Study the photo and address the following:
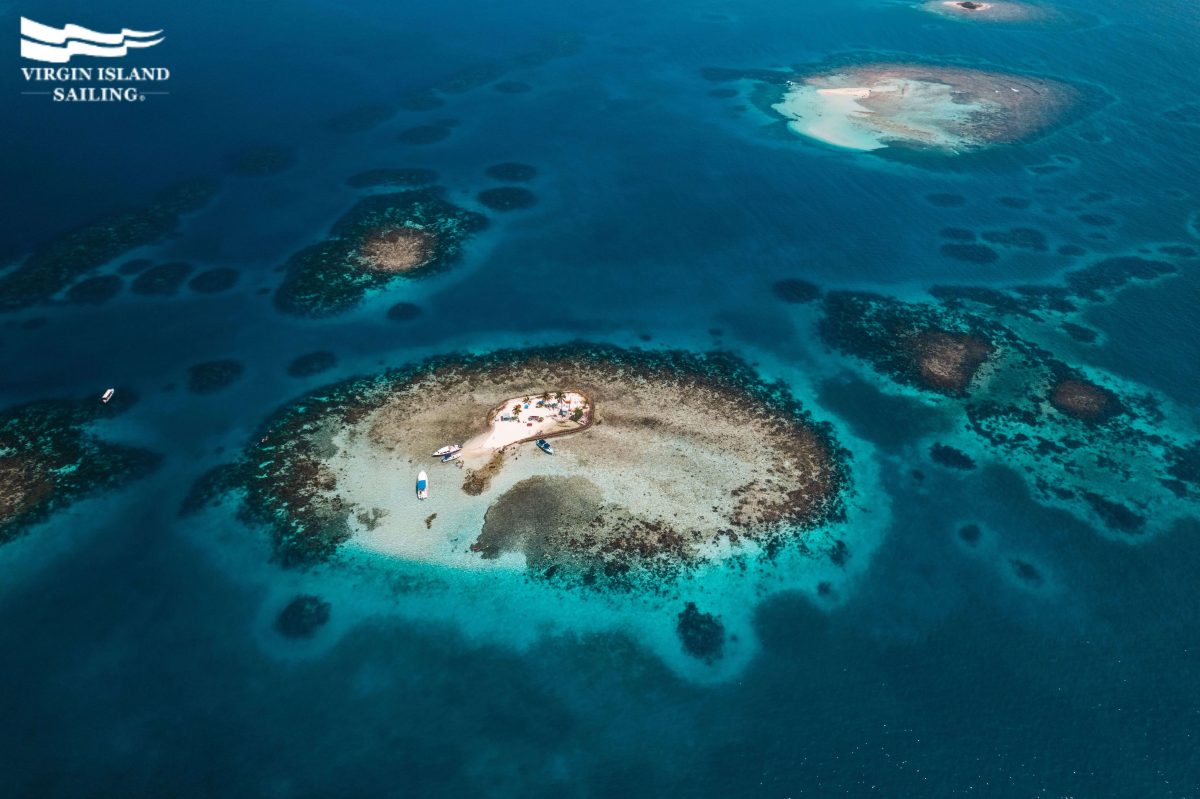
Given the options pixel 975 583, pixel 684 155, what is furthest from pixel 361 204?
pixel 975 583

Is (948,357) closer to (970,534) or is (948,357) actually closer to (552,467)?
(970,534)

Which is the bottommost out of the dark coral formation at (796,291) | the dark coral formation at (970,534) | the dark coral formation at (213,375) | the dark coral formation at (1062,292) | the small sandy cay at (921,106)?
the dark coral formation at (213,375)

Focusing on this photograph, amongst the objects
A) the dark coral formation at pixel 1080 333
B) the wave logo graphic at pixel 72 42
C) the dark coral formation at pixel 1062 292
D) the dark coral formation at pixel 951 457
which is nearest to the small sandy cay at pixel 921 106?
the dark coral formation at pixel 1062 292

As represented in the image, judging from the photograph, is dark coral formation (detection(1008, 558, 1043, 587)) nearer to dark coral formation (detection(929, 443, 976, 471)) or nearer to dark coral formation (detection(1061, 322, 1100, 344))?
dark coral formation (detection(929, 443, 976, 471))

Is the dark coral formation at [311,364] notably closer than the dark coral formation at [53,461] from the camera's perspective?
No

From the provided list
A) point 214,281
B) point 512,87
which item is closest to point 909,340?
point 214,281

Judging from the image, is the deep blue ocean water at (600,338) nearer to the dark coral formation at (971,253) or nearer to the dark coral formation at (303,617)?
the dark coral formation at (303,617)
